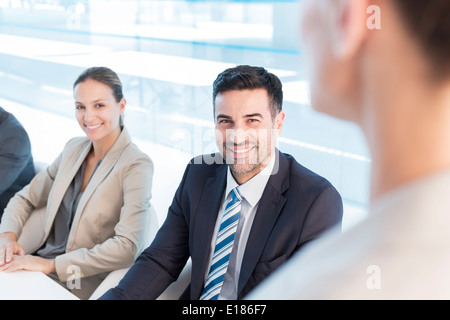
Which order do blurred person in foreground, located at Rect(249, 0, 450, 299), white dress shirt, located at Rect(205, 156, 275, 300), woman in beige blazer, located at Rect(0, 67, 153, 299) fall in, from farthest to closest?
woman in beige blazer, located at Rect(0, 67, 153, 299), white dress shirt, located at Rect(205, 156, 275, 300), blurred person in foreground, located at Rect(249, 0, 450, 299)

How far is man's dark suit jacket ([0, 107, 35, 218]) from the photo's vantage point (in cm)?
279

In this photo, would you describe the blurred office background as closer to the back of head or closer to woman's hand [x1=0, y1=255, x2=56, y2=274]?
woman's hand [x1=0, y1=255, x2=56, y2=274]

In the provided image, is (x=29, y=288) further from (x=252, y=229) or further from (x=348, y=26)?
(x=348, y=26)

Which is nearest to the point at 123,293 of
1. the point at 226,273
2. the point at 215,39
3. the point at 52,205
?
the point at 226,273

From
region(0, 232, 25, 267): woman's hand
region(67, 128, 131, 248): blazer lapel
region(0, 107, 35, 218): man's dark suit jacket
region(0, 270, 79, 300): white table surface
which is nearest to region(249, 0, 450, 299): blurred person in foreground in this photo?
region(0, 270, 79, 300): white table surface

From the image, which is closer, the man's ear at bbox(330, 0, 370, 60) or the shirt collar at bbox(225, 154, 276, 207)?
the man's ear at bbox(330, 0, 370, 60)

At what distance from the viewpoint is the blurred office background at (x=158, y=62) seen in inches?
143

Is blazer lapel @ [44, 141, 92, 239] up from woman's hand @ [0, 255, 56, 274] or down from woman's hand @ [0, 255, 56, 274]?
up

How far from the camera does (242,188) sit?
1.75 meters

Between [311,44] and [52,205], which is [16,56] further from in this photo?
[311,44]

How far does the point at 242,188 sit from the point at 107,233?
2.74 ft

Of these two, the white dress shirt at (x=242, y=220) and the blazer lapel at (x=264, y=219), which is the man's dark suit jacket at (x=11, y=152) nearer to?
the white dress shirt at (x=242, y=220)

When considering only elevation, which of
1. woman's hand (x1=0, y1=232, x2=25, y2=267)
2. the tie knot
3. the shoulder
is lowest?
woman's hand (x1=0, y1=232, x2=25, y2=267)

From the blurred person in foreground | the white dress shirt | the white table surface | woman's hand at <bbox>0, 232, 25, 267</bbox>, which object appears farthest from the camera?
woman's hand at <bbox>0, 232, 25, 267</bbox>
